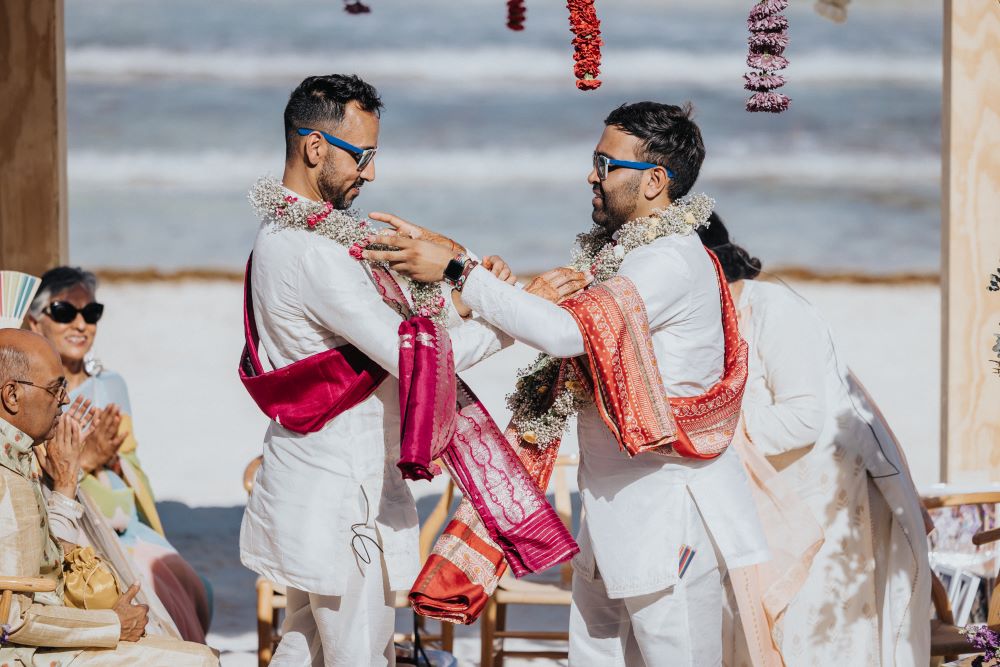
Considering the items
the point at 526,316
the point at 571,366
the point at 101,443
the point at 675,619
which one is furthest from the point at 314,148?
the point at 101,443

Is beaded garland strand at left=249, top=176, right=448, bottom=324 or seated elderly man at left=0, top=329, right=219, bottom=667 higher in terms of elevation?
beaded garland strand at left=249, top=176, right=448, bottom=324

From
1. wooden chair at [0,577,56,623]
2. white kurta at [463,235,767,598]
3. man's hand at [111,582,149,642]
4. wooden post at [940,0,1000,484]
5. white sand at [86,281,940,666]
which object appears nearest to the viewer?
wooden chair at [0,577,56,623]

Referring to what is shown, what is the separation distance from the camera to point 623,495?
369cm

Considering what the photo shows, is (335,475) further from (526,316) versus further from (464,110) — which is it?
(464,110)

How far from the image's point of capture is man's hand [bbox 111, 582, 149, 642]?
150 inches

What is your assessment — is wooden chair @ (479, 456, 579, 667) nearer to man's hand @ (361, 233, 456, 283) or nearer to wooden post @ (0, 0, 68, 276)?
man's hand @ (361, 233, 456, 283)

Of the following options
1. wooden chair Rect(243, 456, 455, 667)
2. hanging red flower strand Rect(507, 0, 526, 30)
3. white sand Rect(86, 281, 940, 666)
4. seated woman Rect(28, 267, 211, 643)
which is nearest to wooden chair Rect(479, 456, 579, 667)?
wooden chair Rect(243, 456, 455, 667)

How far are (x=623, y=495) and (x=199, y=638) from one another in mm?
2192

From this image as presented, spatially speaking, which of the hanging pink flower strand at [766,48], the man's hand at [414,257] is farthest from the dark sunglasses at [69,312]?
the hanging pink flower strand at [766,48]

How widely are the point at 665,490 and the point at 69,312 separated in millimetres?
3016

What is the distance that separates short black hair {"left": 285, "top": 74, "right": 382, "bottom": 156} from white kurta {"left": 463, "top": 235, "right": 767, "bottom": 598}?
0.60 meters

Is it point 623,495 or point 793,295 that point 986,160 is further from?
point 623,495

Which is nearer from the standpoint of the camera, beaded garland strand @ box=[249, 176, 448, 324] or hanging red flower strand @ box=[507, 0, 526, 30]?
beaded garland strand @ box=[249, 176, 448, 324]

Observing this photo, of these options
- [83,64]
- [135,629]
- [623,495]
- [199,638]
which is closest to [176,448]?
[83,64]
